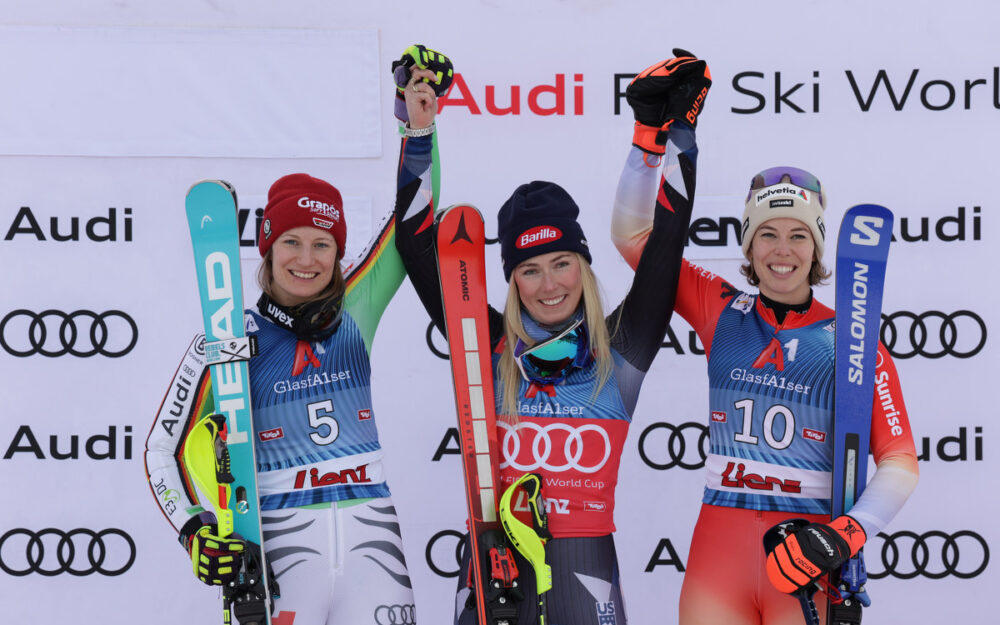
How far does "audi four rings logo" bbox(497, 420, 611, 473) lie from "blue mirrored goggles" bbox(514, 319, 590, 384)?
0.13 metres

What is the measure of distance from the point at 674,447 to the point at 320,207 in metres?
2.05

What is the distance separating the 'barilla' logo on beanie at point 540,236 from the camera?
245 centimetres

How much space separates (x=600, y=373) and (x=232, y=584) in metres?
1.13

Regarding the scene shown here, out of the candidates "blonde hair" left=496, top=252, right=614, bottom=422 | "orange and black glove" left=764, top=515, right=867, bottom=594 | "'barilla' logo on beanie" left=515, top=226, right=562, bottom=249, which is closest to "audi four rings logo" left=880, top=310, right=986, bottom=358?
"orange and black glove" left=764, top=515, right=867, bottom=594

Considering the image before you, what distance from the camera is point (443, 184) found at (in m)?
3.74

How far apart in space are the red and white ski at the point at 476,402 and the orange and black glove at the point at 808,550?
2.21ft

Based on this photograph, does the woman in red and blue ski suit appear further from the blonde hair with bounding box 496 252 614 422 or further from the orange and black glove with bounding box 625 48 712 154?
the blonde hair with bounding box 496 252 614 422

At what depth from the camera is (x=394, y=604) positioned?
236cm

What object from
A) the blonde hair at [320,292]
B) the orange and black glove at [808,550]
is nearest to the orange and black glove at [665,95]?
the blonde hair at [320,292]

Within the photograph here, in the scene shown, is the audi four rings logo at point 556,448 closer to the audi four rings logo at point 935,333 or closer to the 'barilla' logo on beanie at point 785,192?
the 'barilla' logo on beanie at point 785,192

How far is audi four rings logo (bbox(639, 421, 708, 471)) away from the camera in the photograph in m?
3.82

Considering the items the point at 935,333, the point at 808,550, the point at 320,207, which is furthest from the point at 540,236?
the point at 935,333

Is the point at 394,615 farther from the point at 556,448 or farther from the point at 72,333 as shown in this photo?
the point at 72,333

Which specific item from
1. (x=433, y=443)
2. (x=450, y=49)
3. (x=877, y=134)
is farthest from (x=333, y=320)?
(x=877, y=134)
